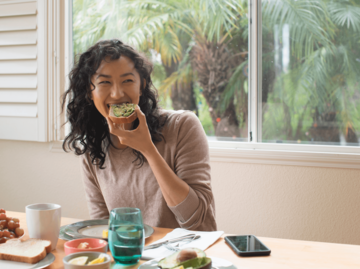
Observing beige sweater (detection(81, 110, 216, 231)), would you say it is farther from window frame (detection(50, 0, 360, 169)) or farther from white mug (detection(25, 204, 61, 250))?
window frame (detection(50, 0, 360, 169))

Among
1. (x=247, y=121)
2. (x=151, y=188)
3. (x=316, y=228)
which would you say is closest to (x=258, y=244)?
(x=151, y=188)

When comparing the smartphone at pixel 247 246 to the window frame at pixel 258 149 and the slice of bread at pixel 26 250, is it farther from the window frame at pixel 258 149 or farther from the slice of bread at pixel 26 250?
the window frame at pixel 258 149

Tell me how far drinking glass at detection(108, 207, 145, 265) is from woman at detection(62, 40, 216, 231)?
0.43 m

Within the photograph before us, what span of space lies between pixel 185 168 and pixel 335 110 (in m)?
1.22

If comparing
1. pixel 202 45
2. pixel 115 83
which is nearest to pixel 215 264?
pixel 115 83

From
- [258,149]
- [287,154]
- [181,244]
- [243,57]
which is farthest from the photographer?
[243,57]

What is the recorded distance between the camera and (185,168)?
4.43 ft

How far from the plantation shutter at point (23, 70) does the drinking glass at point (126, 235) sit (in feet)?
6.34

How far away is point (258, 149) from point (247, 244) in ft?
4.26

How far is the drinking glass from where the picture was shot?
81 cm

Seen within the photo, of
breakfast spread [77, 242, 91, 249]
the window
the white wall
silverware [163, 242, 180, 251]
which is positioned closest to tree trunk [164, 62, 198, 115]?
the white wall

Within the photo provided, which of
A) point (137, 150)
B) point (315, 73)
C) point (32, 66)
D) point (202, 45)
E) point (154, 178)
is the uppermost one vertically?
point (202, 45)

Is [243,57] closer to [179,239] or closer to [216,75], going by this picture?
[216,75]

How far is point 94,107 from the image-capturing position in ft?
5.32
